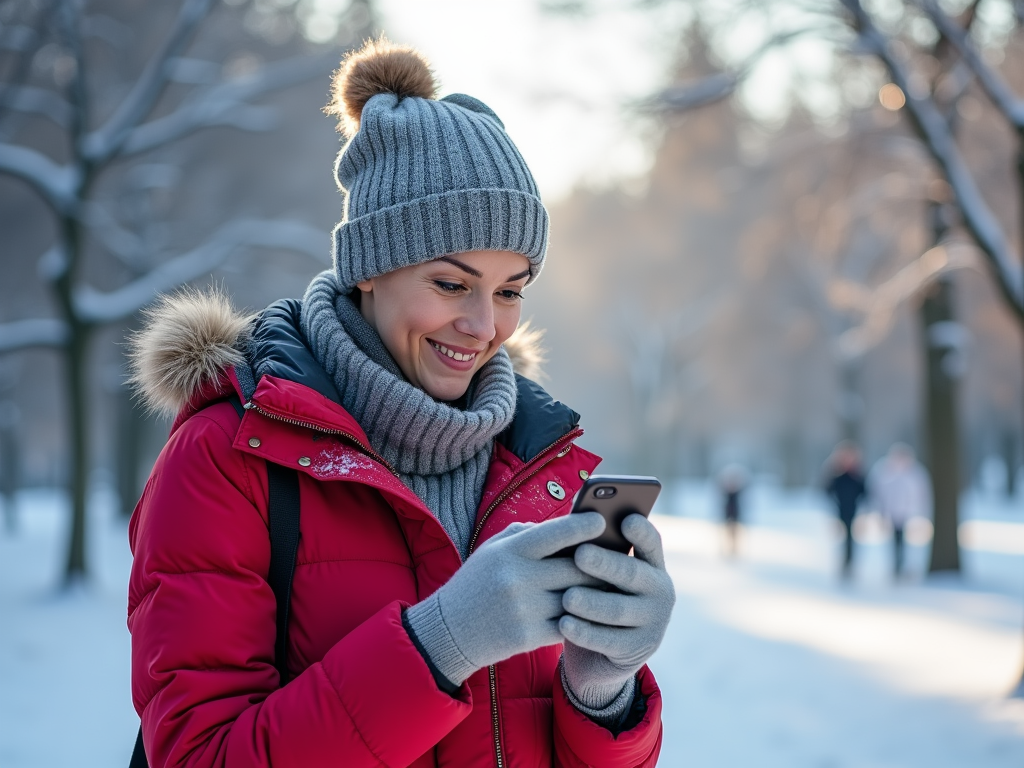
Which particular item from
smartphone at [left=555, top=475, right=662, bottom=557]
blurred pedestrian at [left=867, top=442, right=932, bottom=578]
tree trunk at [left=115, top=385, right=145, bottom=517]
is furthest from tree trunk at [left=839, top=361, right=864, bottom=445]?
smartphone at [left=555, top=475, right=662, bottom=557]

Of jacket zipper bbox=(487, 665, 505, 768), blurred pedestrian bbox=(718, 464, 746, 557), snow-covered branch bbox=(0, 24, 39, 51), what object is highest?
snow-covered branch bbox=(0, 24, 39, 51)

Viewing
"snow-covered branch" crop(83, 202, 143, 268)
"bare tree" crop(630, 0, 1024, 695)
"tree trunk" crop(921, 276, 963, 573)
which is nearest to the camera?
"bare tree" crop(630, 0, 1024, 695)

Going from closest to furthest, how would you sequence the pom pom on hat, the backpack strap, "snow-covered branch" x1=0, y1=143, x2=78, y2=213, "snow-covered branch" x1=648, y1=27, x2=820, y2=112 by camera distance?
the backpack strap < the pom pom on hat < "snow-covered branch" x1=648, y1=27, x2=820, y2=112 < "snow-covered branch" x1=0, y1=143, x2=78, y2=213

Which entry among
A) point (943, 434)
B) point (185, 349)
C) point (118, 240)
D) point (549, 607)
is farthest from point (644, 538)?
point (118, 240)

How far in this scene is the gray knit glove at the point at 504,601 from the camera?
167cm

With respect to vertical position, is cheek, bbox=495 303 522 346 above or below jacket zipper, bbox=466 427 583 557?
above

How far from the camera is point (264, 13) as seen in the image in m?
21.3

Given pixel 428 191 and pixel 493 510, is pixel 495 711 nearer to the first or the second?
pixel 493 510

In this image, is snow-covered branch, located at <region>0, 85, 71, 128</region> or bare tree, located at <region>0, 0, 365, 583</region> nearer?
bare tree, located at <region>0, 0, 365, 583</region>

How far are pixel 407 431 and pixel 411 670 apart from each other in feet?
1.79

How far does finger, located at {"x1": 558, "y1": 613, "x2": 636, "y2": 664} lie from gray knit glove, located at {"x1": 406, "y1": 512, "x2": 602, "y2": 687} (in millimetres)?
30

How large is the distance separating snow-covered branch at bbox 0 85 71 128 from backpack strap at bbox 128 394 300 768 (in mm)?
11778

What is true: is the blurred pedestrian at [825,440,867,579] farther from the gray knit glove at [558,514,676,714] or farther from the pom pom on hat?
the gray knit glove at [558,514,676,714]

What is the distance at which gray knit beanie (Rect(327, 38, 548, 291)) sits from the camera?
2.12m
